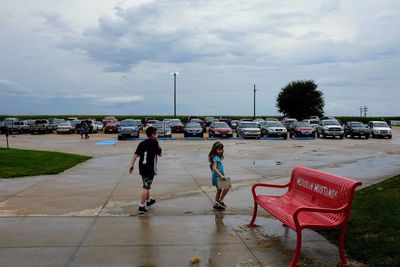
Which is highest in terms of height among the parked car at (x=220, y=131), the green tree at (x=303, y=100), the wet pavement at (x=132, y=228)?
the green tree at (x=303, y=100)

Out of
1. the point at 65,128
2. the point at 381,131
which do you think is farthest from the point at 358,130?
the point at 65,128

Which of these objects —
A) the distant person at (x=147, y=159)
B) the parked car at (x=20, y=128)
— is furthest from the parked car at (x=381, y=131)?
the distant person at (x=147, y=159)

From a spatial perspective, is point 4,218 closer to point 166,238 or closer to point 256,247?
point 166,238

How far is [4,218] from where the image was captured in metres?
7.69

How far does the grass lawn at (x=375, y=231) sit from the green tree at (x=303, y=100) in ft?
267

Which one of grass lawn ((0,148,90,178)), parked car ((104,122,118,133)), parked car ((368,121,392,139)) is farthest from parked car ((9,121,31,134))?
parked car ((368,121,392,139))

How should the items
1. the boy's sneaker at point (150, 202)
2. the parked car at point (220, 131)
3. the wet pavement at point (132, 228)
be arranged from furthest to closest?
the parked car at point (220, 131) → the boy's sneaker at point (150, 202) → the wet pavement at point (132, 228)

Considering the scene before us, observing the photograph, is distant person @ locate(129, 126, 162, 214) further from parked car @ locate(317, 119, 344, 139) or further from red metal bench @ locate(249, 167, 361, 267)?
parked car @ locate(317, 119, 344, 139)

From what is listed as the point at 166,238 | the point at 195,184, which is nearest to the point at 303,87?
the point at 195,184

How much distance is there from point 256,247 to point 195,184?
6009mm

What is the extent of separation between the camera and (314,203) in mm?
6594

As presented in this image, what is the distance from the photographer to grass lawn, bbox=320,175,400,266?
18.0 ft

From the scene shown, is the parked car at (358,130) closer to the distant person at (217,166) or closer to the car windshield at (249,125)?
the car windshield at (249,125)

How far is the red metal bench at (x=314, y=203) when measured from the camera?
5.41 meters
